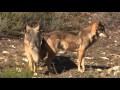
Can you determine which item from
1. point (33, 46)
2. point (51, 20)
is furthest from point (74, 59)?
point (51, 20)

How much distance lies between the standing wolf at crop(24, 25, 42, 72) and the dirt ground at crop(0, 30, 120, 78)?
1.02 feet

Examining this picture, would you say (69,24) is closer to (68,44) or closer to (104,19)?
(104,19)

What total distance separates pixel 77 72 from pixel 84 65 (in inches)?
18.7

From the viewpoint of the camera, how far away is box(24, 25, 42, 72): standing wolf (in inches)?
412

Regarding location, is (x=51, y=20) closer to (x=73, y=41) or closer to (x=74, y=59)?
(x=74, y=59)

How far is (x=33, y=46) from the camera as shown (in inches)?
412

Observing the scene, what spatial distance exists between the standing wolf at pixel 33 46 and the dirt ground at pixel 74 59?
0.31 meters

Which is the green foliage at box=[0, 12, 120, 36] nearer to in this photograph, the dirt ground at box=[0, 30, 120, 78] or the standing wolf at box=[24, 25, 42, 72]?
the dirt ground at box=[0, 30, 120, 78]

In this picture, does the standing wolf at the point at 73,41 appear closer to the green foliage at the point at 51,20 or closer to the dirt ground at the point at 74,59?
the dirt ground at the point at 74,59

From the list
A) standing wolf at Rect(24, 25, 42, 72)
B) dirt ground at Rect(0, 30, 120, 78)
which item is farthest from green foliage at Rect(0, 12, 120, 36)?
standing wolf at Rect(24, 25, 42, 72)

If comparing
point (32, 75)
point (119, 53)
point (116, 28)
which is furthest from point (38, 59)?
point (116, 28)

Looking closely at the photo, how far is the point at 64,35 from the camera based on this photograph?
37.1 ft

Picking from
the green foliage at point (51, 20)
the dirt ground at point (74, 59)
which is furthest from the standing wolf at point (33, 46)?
the green foliage at point (51, 20)

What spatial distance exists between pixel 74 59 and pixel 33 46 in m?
2.13
